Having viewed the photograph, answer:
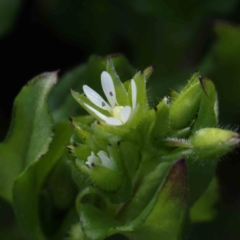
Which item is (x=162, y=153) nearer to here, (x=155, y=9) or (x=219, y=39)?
(x=219, y=39)

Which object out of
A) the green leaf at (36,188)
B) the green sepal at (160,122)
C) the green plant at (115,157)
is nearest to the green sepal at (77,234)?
the green plant at (115,157)

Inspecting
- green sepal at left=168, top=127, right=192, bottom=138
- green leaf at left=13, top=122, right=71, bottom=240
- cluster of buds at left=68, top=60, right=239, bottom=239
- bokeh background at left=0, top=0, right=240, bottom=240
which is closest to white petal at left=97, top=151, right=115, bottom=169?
cluster of buds at left=68, top=60, right=239, bottom=239

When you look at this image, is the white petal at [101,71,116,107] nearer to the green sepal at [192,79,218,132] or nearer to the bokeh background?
the green sepal at [192,79,218,132]

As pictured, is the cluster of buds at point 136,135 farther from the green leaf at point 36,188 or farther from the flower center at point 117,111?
the green leaf at point 36,188

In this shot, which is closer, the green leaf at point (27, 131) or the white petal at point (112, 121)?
the white petal at point (112, 121)

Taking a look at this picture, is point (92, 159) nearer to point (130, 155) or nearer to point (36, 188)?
point (130, 155)

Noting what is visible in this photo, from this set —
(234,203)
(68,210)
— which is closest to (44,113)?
(68,210)
